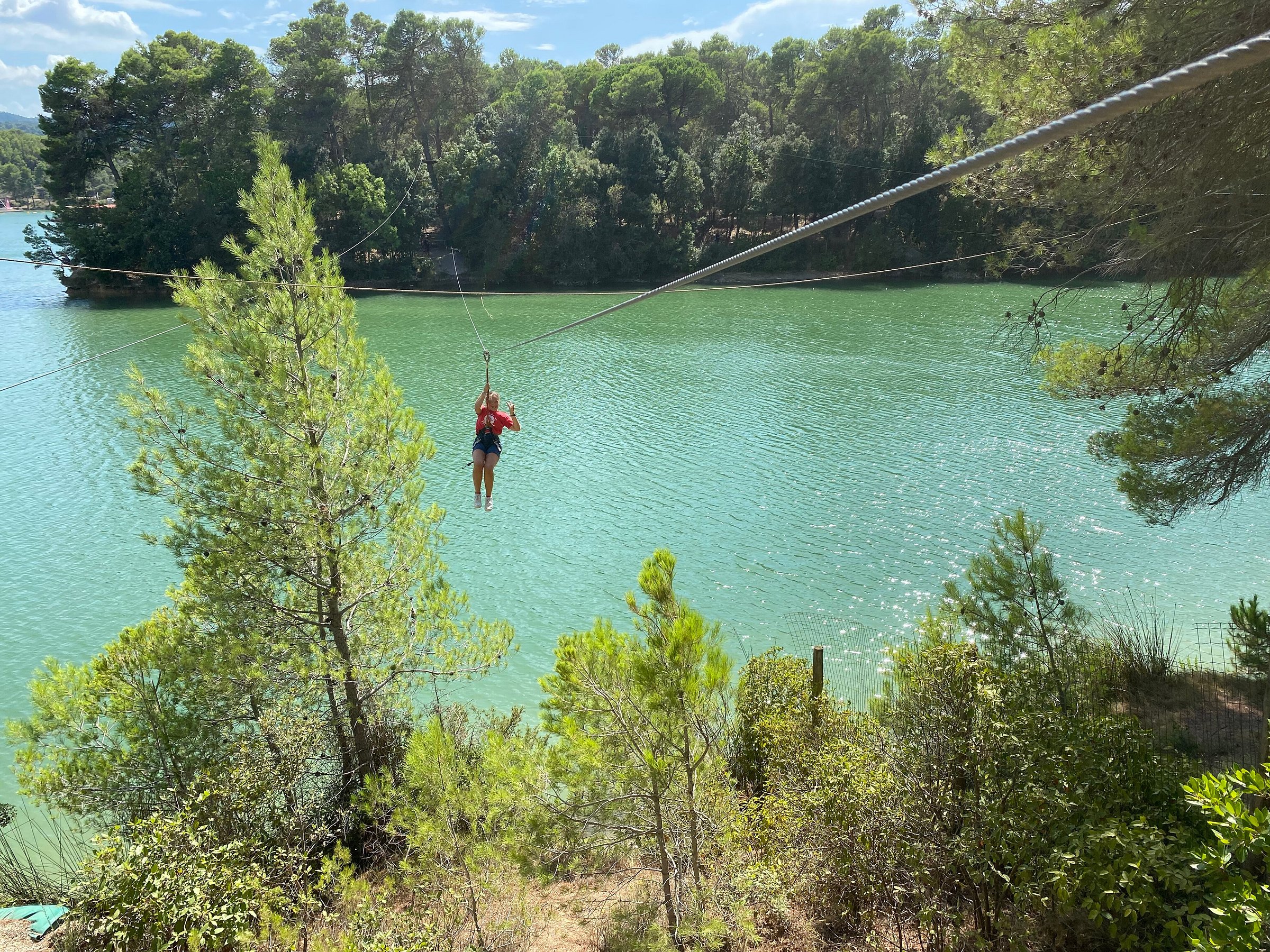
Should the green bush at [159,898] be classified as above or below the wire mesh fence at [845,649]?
above

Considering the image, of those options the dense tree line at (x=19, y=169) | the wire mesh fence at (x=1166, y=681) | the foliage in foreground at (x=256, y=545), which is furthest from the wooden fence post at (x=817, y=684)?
the dense tree line at (x=19, y=169)

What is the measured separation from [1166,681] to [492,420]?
694cm

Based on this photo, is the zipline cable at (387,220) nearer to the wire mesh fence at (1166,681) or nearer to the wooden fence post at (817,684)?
the wooden fence post at (817,684)

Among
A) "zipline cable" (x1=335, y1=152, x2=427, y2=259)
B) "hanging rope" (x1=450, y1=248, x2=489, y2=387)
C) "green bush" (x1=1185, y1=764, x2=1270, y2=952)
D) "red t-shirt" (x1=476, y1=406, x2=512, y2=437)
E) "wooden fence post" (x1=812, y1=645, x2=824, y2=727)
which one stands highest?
"zipline cable" (x1=335, y1=152, x2=427, y2=259)

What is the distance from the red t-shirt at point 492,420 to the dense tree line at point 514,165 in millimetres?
35534

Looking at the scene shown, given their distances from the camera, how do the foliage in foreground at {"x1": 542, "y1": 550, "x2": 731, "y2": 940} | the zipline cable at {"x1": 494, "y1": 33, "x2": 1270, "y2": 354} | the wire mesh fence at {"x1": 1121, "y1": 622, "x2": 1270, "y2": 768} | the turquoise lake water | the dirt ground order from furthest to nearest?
the turquoise lake water → the wire mesh fence at {"x1": 1121, "y1": 622, "x2": 1270, "y2": 768} → the dirt ground → the foliage in foreground at {"x1": 542, "y1": 550, "x2": 731, "y2": 940} → the zipline cable at {"x1": 494, "y1": 33, "x2": 1270, "y2": 354}

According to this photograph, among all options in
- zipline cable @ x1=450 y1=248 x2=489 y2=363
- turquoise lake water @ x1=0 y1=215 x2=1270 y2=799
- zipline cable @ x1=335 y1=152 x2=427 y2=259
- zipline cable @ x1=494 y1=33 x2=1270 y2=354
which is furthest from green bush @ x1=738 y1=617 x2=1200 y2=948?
turquoise lake water @ x1=0 y1=215 x2=1270 y2=799

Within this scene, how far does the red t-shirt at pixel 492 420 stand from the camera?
25.3ft

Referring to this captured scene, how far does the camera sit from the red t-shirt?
772 centimetres

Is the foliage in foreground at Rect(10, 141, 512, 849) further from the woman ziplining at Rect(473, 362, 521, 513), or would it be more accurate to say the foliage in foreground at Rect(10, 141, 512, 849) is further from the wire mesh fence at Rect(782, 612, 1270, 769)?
the wire mesh fence at Rect(782, 612, 1270, 769)

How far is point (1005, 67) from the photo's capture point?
259 inches

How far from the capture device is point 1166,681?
7277 millimetres

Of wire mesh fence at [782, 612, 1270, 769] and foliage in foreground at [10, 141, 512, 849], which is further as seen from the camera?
foliage in foreground at [10, 141, 512, 849]

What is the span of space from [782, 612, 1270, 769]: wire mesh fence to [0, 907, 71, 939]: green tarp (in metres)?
5.64
